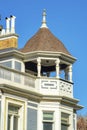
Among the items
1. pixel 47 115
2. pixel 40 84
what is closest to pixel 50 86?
pixel 40 84

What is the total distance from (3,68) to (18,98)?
222 cm

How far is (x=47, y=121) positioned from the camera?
34125 mm

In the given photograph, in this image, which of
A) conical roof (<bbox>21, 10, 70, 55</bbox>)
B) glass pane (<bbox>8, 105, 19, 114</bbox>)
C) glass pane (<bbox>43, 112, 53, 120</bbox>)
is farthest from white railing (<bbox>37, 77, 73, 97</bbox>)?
glass pane (<bbox>8, 105, 19, 114</bbox>)

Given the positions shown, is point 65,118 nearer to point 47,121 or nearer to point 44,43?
point 47,121

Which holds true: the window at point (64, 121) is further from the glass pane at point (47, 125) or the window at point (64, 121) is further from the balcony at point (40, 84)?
the balcony at point (40, 84)

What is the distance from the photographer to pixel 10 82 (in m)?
32.2

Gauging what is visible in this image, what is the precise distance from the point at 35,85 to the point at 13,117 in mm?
3415

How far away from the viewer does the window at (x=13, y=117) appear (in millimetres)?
31934

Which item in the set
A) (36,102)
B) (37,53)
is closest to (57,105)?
(36,102)

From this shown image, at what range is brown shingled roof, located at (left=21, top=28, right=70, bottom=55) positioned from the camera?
35.7 m

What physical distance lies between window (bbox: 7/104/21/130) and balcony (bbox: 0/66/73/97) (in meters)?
1.37

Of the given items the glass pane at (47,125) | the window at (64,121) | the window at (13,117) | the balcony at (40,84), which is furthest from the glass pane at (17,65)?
the window at (64,121)

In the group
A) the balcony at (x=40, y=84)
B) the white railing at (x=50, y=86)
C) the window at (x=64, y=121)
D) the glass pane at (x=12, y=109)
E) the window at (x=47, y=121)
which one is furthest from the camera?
the window at (x=64, y=121)

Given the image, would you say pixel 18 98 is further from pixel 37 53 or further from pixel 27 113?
pixel 37 53
